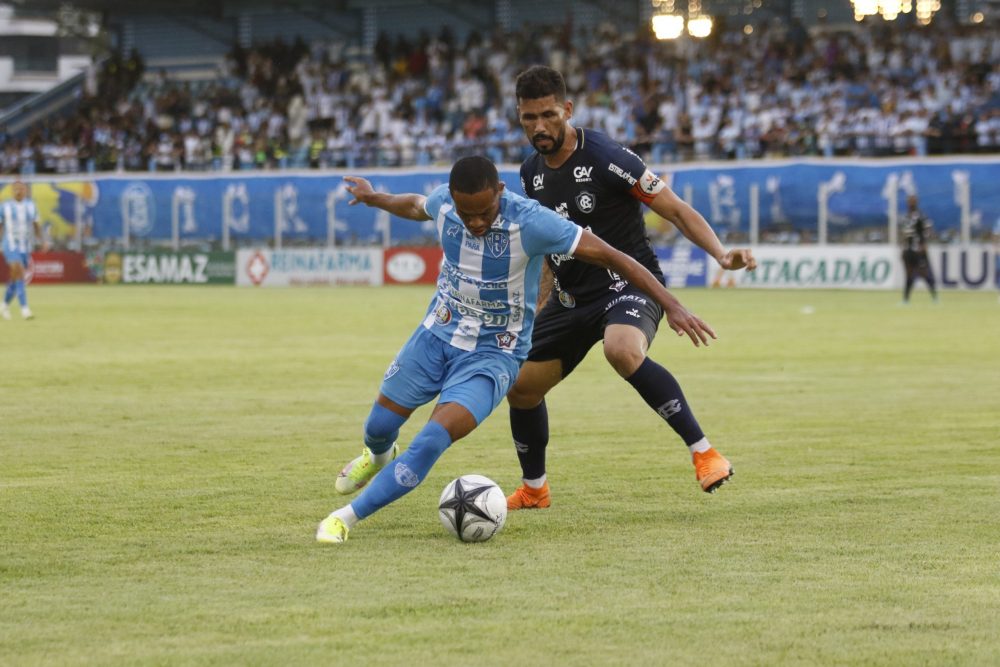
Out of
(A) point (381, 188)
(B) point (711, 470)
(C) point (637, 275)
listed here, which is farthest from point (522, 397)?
(A) point (381, 188)

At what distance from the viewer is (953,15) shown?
40.3m

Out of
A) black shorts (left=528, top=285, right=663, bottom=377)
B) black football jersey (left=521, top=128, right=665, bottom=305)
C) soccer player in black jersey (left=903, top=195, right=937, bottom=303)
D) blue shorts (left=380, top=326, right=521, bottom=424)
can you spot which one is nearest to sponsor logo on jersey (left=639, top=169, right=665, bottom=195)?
black football jersey (left=521, top=128, right=665, bottom=305)

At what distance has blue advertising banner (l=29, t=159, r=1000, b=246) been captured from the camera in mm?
33375

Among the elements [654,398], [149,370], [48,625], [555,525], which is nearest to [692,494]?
[654,398]

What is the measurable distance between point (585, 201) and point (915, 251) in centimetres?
2237

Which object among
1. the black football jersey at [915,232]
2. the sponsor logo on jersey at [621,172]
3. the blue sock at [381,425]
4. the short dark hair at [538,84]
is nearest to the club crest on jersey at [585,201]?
the sponsor logo on jersey at [621,172]

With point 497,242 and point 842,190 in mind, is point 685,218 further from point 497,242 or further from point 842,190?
point 842,190

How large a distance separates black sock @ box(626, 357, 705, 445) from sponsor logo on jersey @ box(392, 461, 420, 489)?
1543 mm

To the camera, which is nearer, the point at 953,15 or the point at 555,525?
the point at 555,525

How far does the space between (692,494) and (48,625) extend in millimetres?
4028

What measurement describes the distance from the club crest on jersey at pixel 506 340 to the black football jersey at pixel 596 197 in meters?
0.88

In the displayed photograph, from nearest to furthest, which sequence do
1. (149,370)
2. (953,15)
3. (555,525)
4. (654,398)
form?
(555,525) → (654,398) → (149,370) → (953,15)

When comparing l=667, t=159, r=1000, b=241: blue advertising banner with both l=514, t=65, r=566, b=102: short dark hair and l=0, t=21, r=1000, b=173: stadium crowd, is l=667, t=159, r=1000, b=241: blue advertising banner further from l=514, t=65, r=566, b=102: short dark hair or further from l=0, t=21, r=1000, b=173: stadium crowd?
l=514, t=65, r=566, b=102: short dark hair

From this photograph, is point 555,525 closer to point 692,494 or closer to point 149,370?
point 692,494
